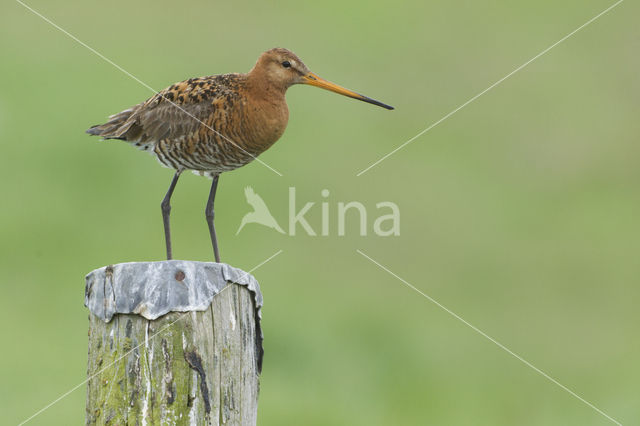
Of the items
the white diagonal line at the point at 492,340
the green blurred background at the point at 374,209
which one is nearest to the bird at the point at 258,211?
the green blurred background at the point at 374,209

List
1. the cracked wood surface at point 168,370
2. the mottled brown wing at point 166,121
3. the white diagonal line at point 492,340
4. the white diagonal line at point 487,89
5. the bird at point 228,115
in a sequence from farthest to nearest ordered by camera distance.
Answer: the white diagonal line at point 487,89 < the white diagonal line at point 492,340 < the mottled brown wing at point 166,121 < the bird at point 228,115 < the cracked wood surface at point 168,370

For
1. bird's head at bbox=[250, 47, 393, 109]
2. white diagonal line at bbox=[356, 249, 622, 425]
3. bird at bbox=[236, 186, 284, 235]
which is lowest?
white diagonal line at bbox=[356, 249, 622, 425]

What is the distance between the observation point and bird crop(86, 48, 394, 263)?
6781mm

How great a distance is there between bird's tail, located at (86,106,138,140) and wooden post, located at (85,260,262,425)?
2999mm

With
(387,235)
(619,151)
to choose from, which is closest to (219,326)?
(387,235)

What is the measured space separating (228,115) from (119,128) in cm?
115

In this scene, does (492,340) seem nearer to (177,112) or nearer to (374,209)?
(374,209)

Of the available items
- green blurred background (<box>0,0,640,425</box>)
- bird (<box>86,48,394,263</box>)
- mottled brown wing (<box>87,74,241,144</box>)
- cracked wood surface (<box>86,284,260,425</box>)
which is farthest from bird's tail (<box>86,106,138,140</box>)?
green blurred background (<box>0,0,640,425</box>)

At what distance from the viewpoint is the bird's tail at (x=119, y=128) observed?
7.33m

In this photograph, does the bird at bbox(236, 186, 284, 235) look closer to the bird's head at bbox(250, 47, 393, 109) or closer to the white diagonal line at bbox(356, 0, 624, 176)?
the white diagonal line at bbox(356, 0, 624, 176)

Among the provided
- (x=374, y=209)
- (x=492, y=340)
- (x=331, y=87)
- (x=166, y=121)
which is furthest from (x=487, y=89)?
(x=166, y=121)

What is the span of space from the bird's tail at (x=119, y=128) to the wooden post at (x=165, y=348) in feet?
9.84

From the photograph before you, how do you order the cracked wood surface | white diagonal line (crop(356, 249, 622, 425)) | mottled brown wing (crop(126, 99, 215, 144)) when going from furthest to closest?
white diagonal line (crop(356, 249, 622, 425)), mottled brown wing (crop(126, 99, 215, 144)), the cracked wood surface

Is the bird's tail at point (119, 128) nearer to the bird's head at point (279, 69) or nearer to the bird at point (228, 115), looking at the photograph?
the bird at point (228, 115)
